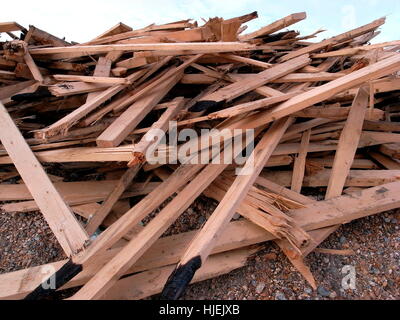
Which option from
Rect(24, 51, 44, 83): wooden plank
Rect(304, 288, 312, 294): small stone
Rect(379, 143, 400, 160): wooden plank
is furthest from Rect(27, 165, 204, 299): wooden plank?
Rect(379, 143, 400, 160): wooden plank

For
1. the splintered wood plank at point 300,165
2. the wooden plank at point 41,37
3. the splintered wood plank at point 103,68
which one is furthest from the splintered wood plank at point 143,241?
the wooden plank at point 41,37

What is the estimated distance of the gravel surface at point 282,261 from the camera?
1760 millimetres

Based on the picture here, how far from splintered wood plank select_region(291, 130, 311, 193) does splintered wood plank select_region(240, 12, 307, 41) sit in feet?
3.96

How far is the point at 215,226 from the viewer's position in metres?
1.58

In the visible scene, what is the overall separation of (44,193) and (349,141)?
2.20 meters

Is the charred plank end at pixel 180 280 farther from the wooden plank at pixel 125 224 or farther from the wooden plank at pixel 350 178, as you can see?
the wooden plank at pixel 350 178

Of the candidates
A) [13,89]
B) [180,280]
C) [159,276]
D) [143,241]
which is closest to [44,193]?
[143,241]

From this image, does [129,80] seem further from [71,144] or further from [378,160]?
[378,160]

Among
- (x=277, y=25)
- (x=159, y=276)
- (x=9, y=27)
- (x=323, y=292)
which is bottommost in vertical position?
(x=323, y=292)

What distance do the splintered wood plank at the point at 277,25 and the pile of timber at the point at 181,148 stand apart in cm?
1

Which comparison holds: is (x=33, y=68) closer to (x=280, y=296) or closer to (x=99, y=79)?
(x=99, y=79)

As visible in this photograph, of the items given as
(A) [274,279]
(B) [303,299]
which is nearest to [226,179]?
(A) [274,279]

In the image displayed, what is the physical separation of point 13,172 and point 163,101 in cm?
143
